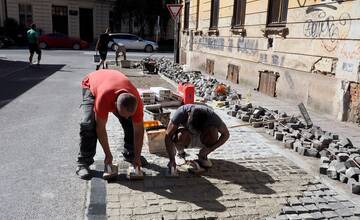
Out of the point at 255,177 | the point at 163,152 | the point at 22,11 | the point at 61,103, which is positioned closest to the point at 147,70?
the point at 61,103

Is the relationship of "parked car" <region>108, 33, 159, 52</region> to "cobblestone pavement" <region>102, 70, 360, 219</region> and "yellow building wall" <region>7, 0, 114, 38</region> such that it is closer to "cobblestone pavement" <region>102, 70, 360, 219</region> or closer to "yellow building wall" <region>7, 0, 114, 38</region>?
"yellow building wall" <region>7, 0, 114, 38</region>

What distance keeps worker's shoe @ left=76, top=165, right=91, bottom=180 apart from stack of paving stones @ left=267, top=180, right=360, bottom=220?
228 centimetres

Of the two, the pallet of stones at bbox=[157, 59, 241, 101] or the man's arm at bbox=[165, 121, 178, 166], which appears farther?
the pallet of stones at bbox=[157, 59, 241, 101]

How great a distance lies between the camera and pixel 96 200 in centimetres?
403

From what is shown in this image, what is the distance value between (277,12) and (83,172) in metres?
7.94

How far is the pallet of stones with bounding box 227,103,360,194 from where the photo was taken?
478 centimetres

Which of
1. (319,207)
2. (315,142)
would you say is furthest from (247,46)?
(319,207)

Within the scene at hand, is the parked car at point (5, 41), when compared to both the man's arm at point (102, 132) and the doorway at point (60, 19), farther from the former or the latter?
the man's arm at point (102, 132)

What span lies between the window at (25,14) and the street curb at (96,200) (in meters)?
35.4

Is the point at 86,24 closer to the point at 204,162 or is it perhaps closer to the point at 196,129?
the point at 204,162

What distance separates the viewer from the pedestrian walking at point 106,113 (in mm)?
4164

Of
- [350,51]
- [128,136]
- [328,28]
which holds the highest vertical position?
[328,28]

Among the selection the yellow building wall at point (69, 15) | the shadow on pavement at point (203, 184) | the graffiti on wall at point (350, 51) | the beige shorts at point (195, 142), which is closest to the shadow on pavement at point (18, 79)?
the beige shorts at point (195, 142)

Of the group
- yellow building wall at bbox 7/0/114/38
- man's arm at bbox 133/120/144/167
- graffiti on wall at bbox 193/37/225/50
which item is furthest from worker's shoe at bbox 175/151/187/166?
yellow building wall at bbox 7/0/114/38
